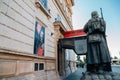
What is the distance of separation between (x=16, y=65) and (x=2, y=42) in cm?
93

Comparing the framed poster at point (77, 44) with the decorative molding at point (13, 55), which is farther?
the framed poster at point (77, 44)

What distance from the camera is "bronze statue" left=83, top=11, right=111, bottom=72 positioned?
188 inches

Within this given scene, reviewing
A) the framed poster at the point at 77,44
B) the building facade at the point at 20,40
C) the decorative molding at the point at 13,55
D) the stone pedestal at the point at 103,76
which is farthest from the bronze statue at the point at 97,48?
the decorative molding at the point at 13,55

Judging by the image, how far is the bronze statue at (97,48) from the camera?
4.78m

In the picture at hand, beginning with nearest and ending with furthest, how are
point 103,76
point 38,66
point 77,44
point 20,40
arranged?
1. point 20,40
2. point 103,76
3. point 38,66
4. point 77,44

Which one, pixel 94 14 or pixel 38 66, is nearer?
pixel 38 66

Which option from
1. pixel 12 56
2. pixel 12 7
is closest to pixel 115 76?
pixel 12 56

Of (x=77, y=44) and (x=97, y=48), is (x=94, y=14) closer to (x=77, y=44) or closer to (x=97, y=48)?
(x=97, y=48)

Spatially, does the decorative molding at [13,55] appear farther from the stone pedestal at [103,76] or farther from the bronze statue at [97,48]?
the bronze statue at [97,48]

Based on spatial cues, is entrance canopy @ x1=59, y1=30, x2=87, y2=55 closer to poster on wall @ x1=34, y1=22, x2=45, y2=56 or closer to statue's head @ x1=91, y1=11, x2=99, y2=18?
statue's head @ x1=91, y1=11, x2=99, y2=18

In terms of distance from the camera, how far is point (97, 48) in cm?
504

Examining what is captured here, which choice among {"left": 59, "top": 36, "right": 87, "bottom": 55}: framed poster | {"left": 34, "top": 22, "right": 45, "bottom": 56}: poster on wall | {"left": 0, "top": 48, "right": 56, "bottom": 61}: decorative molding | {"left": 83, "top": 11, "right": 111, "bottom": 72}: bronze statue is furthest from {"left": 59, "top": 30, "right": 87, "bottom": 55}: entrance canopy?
{"left": 0, "top": 48, "right": 56, "bottom": 61}: decorative molding

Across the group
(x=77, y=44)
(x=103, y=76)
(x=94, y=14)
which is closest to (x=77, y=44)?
(x=77, y=44)

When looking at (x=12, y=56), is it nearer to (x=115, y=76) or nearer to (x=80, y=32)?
(x=115, y=76)
